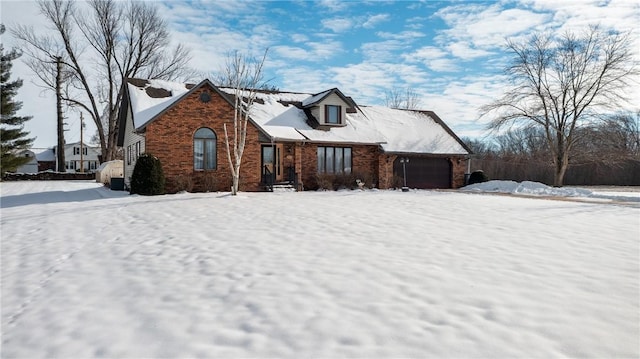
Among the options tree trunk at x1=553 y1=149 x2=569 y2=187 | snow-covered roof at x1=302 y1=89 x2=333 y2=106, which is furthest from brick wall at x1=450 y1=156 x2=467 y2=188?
snow-covered roof at x1=302 y1=89 x2=333 y2=106

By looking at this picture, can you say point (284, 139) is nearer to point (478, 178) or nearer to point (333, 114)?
point (333, 114)

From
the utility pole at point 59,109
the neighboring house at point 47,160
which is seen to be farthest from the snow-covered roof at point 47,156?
the utility pole at point 59,109

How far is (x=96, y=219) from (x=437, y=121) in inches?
937

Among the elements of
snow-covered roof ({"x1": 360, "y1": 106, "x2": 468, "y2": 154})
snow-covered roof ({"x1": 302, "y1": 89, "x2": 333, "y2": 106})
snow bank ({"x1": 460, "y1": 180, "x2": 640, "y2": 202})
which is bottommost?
snow bank ({"x1": 460, "y1": 180, "x2": 640, "y2": 202})

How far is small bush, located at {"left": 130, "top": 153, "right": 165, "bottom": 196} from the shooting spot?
16.1 m

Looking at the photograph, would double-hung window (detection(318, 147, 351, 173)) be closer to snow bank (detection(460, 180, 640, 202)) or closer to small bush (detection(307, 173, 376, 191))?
small bush (detection(307, 173, 376, 191))

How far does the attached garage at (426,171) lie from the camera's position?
2457 cm

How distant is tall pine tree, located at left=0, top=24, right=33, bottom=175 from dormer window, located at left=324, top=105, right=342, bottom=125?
2704cm

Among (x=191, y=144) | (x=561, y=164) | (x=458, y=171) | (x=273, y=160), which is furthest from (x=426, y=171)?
(x=191, y=144)

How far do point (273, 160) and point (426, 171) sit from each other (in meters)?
10.2

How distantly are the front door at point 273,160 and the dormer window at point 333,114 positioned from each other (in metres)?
3.82

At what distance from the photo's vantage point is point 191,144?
58.1ft

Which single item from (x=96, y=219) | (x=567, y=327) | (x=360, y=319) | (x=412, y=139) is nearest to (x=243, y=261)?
(x=360, y=319)

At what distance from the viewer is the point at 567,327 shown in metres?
3.41
